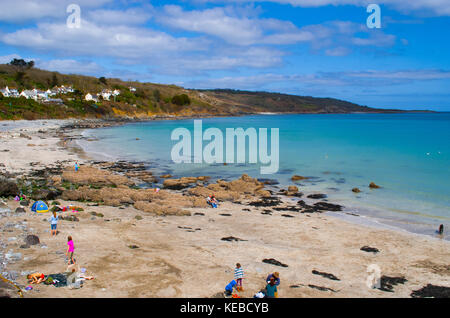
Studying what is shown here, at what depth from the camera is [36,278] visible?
8.59m

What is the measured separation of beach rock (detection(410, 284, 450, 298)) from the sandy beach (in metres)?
0.17

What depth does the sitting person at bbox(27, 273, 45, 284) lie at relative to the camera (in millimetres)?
8523

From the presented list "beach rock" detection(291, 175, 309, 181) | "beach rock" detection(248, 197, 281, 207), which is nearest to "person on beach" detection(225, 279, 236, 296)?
"beach rock" detection(248, 197, 281, 207)

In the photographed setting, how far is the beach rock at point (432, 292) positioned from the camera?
960 centimetres

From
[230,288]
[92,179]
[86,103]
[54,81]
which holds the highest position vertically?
[54,81]

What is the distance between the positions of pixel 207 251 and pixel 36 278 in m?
5.48

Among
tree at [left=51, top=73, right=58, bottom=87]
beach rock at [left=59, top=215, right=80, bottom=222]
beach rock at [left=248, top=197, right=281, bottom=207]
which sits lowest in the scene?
beach rock at [left=248, top=197, right=281, bottom=207]

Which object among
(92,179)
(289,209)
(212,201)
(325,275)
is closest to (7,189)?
(92,179)

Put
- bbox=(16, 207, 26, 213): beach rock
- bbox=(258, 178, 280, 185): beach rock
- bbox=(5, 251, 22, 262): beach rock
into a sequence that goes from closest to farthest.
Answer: bbox=(5, 251, 22, 262): beach rock
bbox=(16, 207, 26, 213): beach rock
bbox=(258, 178, 280, 185): beach rock

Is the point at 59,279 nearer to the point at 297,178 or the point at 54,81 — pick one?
the point at 297,178

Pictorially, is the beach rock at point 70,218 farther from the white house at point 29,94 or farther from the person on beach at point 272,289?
the white house at point 29,94

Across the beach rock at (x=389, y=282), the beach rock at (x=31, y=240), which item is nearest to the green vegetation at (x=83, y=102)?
the beach rock at (x=31, y=240)

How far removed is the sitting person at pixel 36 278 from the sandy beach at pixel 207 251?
0.69 ft

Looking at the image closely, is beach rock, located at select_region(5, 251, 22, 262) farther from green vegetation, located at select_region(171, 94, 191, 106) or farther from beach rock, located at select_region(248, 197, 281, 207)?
green vegetation, located at select_region(171, 94, 191, 106)
